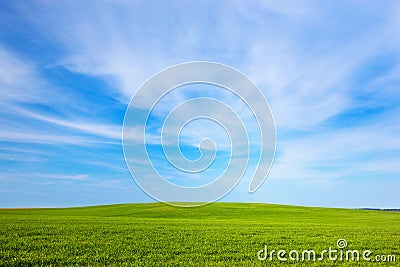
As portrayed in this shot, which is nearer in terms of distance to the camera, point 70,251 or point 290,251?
point 70,251

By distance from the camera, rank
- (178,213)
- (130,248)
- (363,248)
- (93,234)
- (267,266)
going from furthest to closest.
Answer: (178,213) → (93,234) → (363,248) → (130,248) → (267,266)

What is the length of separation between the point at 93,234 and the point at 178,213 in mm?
42129

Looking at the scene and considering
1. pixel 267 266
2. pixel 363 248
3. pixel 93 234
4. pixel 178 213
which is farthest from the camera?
pixel 178 213

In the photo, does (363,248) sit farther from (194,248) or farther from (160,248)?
(160,248)

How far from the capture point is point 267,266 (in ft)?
Result: 45.4

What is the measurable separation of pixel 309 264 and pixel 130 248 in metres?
9.10

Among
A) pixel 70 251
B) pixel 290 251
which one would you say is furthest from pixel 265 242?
pixel 70 251

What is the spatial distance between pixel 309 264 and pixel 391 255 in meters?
5.91

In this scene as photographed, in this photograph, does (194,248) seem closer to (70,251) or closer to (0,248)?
(70,251)

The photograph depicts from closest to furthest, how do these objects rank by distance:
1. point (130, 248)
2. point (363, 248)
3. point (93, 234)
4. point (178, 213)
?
point (130, 248) → point (363, 248) → point (93, 234) → point (178, 213)

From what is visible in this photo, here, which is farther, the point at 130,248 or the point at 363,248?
the point at 363,248

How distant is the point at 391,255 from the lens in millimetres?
16969

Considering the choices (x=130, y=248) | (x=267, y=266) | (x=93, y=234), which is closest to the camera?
(x=267, y=266)

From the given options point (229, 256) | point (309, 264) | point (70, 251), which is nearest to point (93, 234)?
point (70, 251)
